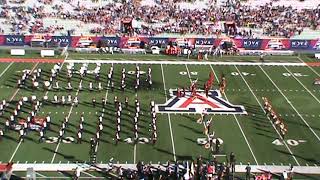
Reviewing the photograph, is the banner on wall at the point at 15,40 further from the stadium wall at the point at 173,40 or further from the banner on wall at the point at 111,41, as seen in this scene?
the banner on wall at the point at 111,41

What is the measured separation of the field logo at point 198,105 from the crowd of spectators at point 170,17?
55.2 feet

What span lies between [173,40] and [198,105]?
15.2 metres

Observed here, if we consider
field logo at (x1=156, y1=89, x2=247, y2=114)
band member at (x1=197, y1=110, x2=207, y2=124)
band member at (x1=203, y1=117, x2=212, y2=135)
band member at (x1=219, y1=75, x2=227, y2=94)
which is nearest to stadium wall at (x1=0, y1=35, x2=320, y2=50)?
band member at (x1=219, y1=75, x2=227, y2=94)

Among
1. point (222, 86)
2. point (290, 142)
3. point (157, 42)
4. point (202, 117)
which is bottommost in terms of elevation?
point (290, 142)

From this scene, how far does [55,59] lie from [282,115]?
1593 centimetres

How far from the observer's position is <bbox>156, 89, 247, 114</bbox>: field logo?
23.5 metres

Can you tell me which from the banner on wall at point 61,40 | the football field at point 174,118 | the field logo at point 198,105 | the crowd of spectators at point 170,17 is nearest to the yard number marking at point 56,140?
the football field at point 174,118

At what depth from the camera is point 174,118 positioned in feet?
73.9

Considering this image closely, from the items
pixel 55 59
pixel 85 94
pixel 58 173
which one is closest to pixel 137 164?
→ pixel 58 173

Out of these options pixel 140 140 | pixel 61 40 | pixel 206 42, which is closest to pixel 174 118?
pixel 140 140

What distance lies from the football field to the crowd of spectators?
10.2 m

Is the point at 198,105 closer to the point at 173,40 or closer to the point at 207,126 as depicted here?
the point at 207,126

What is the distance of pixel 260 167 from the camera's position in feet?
58.8

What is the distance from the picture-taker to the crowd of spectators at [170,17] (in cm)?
4222
